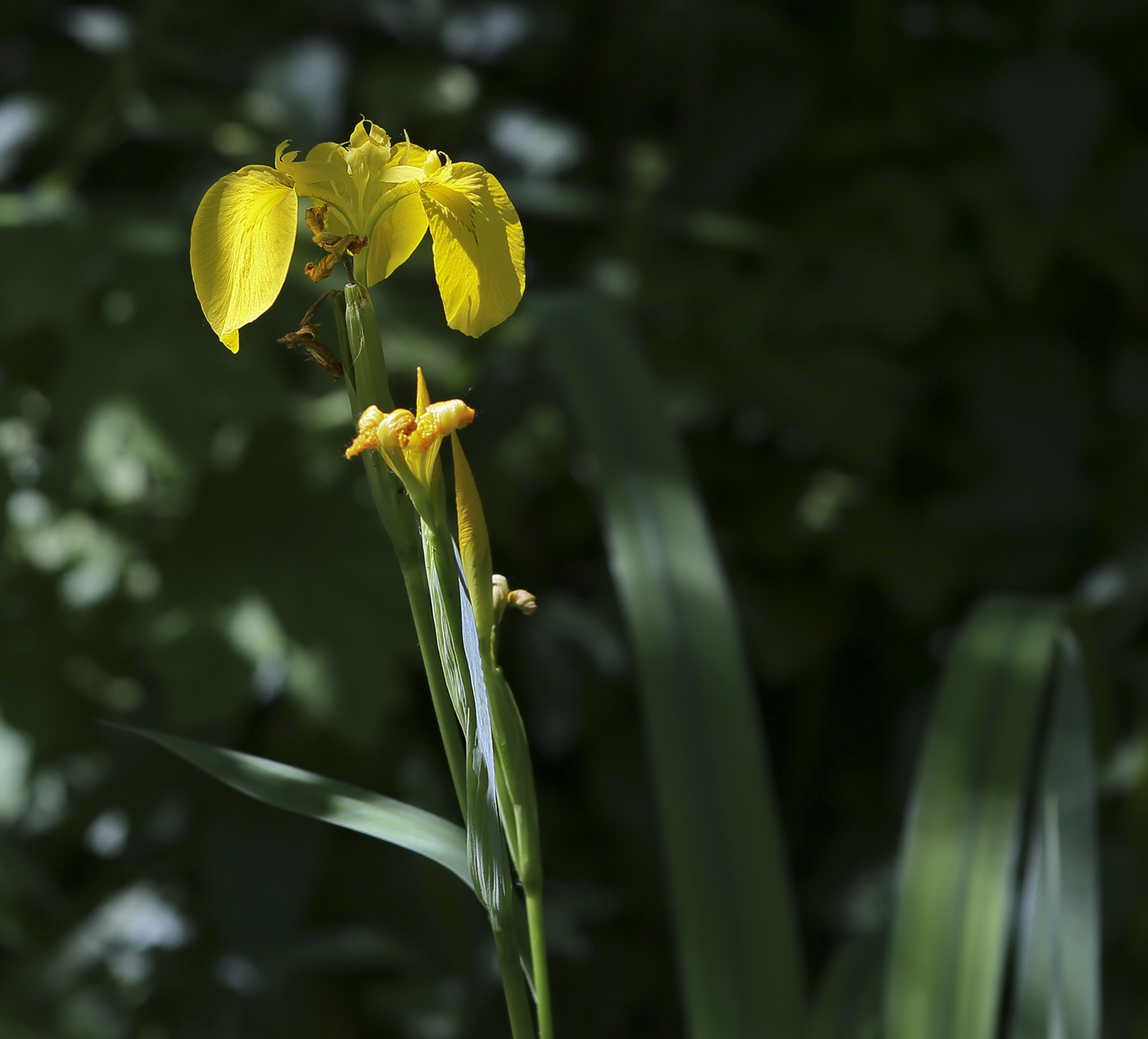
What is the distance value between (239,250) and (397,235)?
0.11ft

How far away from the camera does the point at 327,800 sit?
0.22 metres

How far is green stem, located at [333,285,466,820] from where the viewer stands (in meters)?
0.18

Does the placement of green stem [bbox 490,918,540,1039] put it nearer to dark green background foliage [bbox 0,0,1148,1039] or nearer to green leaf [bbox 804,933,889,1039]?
green leaf [bbox 804,933,889,1039]

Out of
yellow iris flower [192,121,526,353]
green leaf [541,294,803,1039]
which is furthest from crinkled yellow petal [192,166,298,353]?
green leaf [541,294,803,1039]

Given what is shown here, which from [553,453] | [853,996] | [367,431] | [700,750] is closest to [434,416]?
[367,431]

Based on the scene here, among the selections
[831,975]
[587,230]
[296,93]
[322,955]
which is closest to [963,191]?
[587,230]

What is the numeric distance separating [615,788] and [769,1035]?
0.50 metres

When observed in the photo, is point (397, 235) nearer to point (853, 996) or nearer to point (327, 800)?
point (327, 800)

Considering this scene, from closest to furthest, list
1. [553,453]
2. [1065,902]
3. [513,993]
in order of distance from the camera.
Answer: [513,993], [1065,902], [553,453]

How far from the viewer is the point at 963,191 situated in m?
0.84

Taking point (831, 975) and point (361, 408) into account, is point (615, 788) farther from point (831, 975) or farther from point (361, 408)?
point (361, 408)

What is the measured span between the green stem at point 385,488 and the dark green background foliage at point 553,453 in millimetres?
460

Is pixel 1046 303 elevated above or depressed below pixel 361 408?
above

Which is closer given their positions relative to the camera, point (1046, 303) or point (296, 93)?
point (296, 93)
